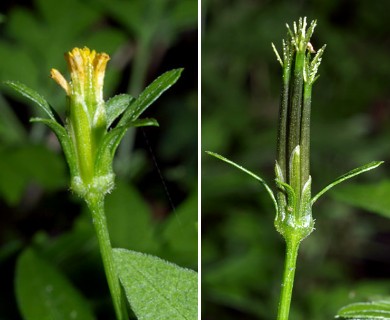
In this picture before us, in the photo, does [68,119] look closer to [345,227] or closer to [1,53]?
[1,53]

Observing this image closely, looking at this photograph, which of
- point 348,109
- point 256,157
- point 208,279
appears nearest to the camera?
point 208,279

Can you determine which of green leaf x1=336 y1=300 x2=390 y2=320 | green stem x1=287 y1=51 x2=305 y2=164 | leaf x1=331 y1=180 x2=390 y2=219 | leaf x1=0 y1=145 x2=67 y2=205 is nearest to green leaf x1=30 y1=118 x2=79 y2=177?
green stem x1=287 y1=51 x2=305 y2=164

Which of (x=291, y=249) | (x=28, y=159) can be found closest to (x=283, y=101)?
(x=291, y=249)

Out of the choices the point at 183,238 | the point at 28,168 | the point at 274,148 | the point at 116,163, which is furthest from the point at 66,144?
the point at 274,148

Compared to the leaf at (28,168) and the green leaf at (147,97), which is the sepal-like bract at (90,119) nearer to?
the green leaf at (147,97)

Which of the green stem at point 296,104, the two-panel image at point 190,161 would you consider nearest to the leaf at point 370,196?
the two-panel image at point 190,161

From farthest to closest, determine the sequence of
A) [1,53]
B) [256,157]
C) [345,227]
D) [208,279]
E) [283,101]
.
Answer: [345,227]
[256,157]
[1,53]
[208,279]
[283,101]

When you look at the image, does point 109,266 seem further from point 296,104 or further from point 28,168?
point 28,168
